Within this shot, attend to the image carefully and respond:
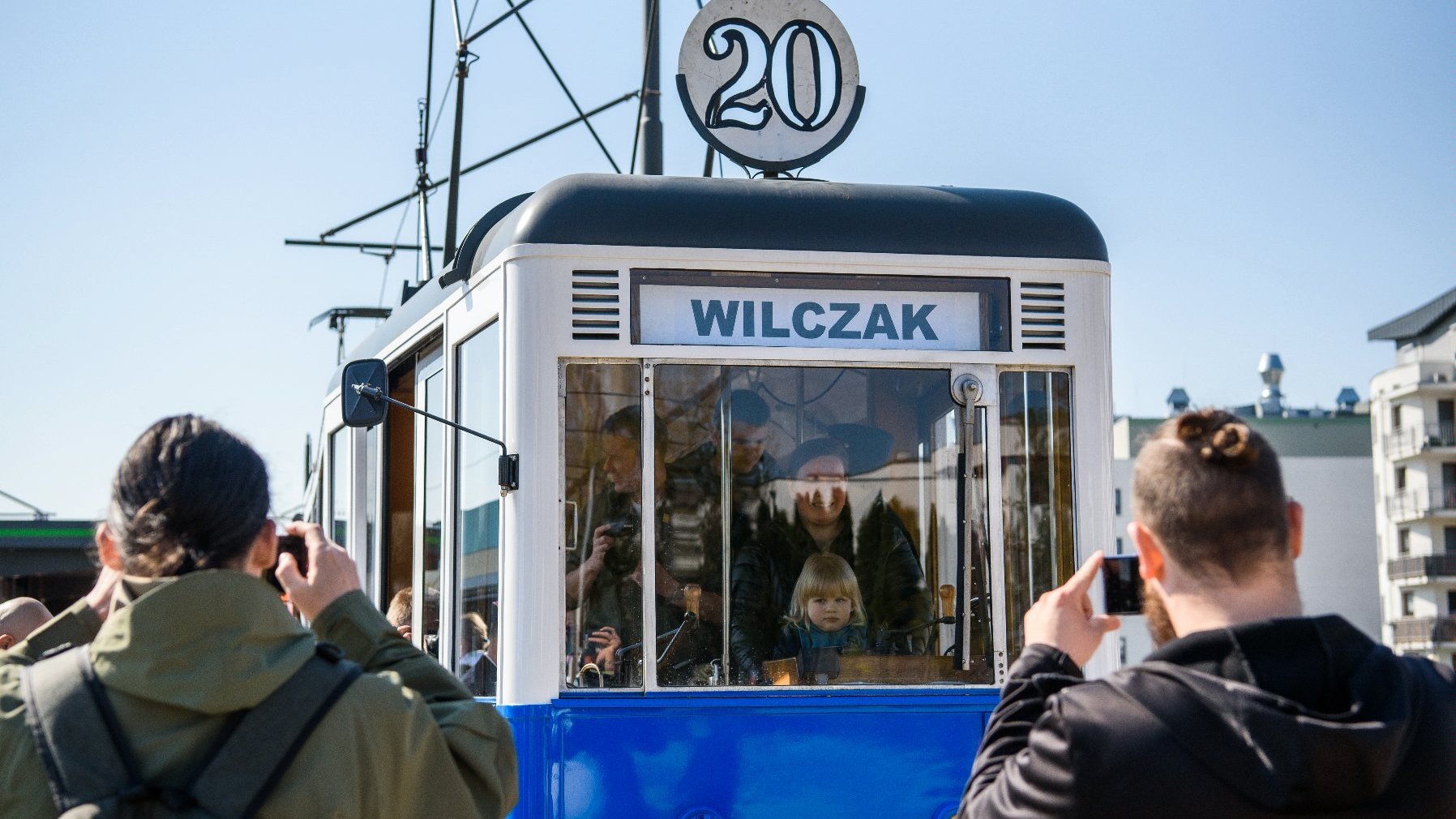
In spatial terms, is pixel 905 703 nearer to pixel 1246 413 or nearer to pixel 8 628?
pixel 8 628

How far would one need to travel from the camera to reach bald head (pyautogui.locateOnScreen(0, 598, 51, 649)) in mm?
3914

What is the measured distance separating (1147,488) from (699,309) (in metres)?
2.76

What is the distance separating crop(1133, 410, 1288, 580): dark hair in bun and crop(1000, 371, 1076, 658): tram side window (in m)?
2.73

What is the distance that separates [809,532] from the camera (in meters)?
4.81

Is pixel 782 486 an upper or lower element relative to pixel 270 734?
upper

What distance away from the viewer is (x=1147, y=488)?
2.19 m

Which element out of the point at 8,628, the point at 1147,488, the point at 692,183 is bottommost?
the point at 8,628

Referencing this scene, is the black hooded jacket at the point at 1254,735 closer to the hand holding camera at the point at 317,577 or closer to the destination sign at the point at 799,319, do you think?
the hand holding camera at the point at 317,577

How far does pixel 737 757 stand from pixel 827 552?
66 cm

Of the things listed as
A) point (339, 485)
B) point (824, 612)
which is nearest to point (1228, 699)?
point (824, 612)

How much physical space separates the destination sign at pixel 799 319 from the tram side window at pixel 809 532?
9 centimetres

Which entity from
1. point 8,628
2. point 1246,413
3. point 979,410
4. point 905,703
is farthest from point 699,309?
point 1246,413

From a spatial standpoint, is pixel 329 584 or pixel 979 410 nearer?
pixel 329 584

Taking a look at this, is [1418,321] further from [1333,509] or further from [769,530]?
[769,530]
